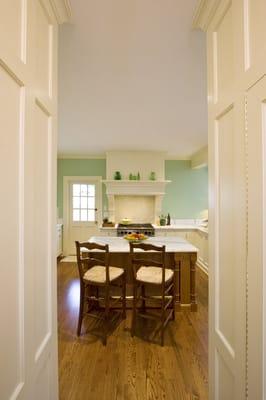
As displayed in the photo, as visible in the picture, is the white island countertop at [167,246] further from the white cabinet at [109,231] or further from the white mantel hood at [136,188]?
the white mantel hood at [136,188]

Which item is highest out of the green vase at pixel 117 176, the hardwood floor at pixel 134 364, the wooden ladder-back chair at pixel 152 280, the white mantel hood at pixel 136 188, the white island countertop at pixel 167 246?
the green vase at pixel 117 176

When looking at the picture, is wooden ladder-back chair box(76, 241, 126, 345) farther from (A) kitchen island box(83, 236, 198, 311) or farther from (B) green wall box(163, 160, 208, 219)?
(B) green wall box(163, 160, 208, 219)

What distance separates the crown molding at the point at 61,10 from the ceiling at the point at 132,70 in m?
0.06

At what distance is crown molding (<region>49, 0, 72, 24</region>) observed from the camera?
1.17 m

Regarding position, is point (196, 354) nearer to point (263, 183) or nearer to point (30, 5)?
point (263, 183)

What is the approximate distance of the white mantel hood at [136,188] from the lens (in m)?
5.55

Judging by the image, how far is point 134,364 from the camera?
2135 millimetres

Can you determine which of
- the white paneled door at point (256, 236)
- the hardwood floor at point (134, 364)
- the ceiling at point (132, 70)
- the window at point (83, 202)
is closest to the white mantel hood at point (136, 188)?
the window at point (83, 202)

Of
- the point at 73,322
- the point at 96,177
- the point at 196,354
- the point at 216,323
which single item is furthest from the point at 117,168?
the point at 216,323

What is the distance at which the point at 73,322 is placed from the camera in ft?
9.44

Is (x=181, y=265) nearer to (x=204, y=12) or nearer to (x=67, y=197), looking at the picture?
(x=204, y=12)

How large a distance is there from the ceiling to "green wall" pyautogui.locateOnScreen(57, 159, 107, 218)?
1.97 m

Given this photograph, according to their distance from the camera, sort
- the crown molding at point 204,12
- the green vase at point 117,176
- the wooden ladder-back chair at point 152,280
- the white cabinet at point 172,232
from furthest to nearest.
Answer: the green vase at point 117,176 < the white cabinet at point 172,232 < the wooden ladder-back chair at point 152,280 < the crown molding at point 204,12

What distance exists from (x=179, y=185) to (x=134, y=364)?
4615 mm
